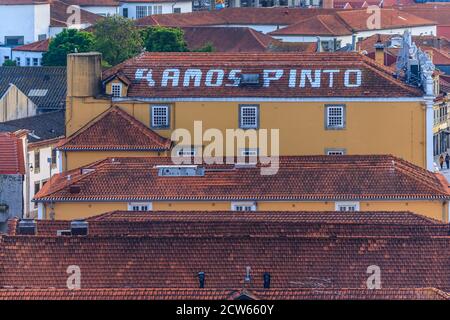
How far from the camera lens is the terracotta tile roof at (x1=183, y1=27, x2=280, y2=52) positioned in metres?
112

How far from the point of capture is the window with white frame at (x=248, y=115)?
57.7 m

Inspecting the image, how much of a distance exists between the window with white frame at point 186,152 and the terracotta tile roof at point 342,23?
62.1 m

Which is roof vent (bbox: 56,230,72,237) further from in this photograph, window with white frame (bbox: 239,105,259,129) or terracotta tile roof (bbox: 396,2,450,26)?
terracotta tile roof (bbox: 396,2,450,26)

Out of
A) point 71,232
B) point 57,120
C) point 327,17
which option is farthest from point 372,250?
point 327,17

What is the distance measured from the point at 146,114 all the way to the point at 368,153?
6.11 meters

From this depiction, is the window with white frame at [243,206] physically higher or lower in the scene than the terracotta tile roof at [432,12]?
lower

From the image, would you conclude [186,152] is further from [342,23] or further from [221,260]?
[342,23]

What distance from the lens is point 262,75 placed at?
58.2 meters

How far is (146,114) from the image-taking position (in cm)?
5812

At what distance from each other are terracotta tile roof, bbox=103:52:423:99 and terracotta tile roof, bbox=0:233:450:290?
19467 millimetres

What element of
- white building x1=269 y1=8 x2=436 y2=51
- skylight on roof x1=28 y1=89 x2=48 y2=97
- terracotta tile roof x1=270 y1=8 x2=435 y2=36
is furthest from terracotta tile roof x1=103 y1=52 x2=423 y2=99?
terracotta tile roof x1=270 y1=8 x2=435 y2=36

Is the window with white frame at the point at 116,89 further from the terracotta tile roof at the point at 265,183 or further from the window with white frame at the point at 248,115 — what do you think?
the terracotta tile roof at the point at 265,183

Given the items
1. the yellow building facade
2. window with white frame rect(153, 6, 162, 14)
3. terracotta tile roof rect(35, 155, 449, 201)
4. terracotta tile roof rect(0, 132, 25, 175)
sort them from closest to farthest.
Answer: terracotta tile roof rect(35, 155, 449, 201)
the yellow building facade
terracotta tile roof rect(0, 132, 25, 175)
window with white frame rect(153, 6, 162, 14)

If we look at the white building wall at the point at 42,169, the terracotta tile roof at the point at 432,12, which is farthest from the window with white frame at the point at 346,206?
the terracotta tile roof at the point at 432,12
